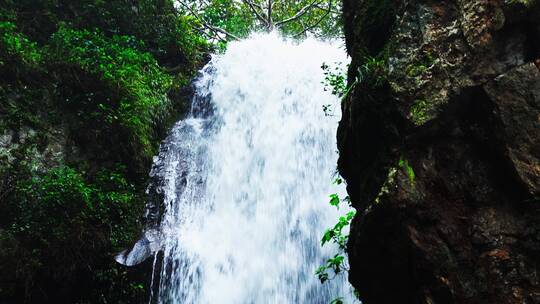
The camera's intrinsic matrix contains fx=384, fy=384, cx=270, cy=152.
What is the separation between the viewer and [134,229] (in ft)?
23.1

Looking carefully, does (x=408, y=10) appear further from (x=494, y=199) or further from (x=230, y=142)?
(x=230, y=142)

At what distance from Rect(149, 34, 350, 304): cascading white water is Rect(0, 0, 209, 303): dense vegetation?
2.36ft

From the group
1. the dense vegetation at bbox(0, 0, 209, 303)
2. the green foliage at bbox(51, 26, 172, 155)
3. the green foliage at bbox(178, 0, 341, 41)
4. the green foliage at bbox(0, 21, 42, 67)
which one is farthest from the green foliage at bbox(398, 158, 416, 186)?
the green foliage at bbox(178, 0, 341, 41)

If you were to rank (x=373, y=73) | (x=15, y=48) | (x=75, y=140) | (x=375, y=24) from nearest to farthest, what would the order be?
(x=373, y=73) < (x=375, y=24) < (x=15, y=48) < (x=75, y=140)

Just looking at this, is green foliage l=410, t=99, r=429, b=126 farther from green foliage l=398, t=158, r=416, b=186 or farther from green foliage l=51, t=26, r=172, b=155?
green foliage l=51, t=26, r=172, b=155

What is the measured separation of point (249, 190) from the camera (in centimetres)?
795

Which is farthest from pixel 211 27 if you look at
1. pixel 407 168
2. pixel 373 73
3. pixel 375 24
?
pixel 407 168

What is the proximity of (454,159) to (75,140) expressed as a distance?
279 inches

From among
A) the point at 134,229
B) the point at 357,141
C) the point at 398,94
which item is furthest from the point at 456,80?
the point at 134,229

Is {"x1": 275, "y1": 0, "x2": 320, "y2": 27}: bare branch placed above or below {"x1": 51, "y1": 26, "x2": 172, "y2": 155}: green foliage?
above

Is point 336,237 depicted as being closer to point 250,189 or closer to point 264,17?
point 250,189

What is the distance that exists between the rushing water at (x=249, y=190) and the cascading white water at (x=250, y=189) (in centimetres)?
2

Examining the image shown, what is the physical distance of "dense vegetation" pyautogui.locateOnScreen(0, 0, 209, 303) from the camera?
6180 millimetres

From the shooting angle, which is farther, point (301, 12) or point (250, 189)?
point (301, 12)
